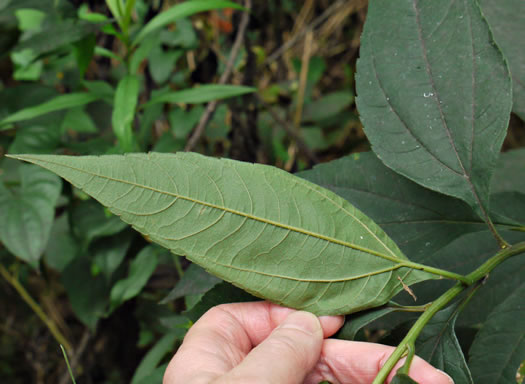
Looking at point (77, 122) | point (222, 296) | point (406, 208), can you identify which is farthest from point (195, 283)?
point (77, 122)

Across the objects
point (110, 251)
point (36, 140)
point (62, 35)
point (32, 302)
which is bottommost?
point (32, 302)

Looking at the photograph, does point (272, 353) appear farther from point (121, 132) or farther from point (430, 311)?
point (121, 132)

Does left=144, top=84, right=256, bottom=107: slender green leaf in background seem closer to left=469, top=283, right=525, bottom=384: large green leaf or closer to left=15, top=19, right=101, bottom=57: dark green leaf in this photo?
left=15, top=19, right=101, bottom=57: dark green leaf

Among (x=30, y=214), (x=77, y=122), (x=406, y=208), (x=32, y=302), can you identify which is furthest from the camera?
(x=32, y=302)

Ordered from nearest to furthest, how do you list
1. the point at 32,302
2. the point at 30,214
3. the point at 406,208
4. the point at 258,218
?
the point at 258,218
the point at 406,208
the point at 30,214
the point at 32,302

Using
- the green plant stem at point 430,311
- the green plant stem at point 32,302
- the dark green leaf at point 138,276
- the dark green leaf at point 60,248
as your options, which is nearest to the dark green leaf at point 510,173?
the green plant stem at point 430,311

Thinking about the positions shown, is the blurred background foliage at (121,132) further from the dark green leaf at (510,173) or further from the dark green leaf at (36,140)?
the dark green leaf at (510,173)

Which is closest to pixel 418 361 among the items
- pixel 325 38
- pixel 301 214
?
pixel 301 214

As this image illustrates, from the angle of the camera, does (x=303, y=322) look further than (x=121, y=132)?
No
